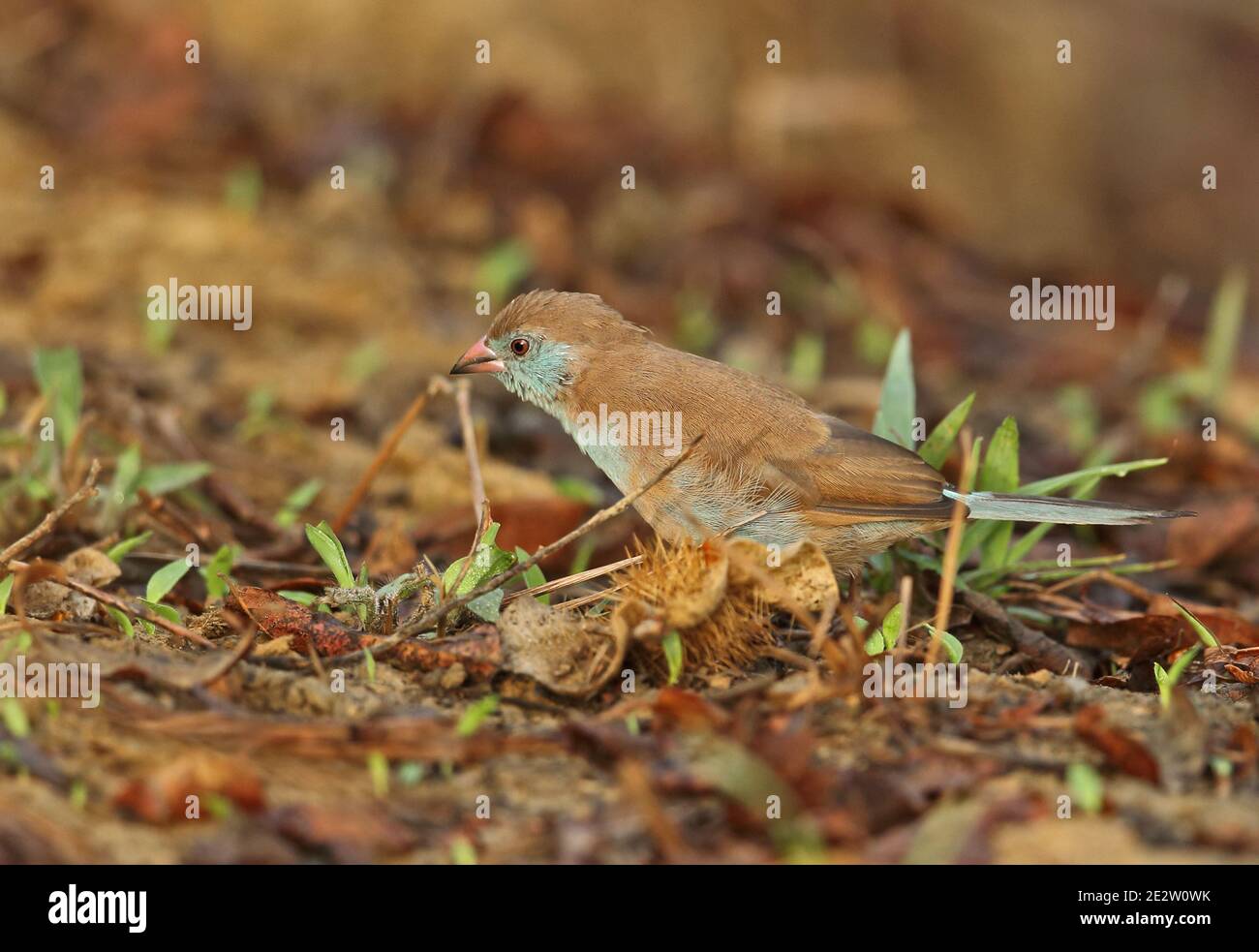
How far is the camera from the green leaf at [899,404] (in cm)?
465

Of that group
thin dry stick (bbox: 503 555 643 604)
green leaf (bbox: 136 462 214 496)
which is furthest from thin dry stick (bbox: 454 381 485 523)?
green leaf (bbox: 136 462 214 496)

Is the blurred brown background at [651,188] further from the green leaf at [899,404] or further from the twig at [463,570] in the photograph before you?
the twig at [463,570]

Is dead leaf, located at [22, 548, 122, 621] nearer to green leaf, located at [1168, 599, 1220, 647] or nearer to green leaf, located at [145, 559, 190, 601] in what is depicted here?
green leaf, located at [145, 559, 190, 601]

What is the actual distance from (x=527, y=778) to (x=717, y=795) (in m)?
0.42

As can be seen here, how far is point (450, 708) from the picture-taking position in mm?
3252

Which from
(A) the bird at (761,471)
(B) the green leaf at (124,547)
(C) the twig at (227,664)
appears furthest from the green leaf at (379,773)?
(B) the green leaf at (124,547)

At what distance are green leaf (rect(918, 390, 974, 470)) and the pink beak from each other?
1.43 m

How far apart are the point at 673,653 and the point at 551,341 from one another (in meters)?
1.51

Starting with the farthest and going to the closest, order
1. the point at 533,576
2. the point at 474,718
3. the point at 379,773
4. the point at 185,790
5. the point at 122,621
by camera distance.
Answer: the point at 533,576 < the point at 122,621 < the point at 474,718 < the point at 379,773 < the point at 185,790

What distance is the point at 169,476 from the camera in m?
4.63

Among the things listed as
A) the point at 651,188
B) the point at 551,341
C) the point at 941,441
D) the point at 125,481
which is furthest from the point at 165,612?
the point at 651,188

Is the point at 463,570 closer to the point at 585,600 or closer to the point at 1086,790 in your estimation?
the point at 585,600

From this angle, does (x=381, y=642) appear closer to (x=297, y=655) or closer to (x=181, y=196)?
(x=297, y=655)

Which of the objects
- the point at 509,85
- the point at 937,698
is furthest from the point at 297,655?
the point at 509,85
